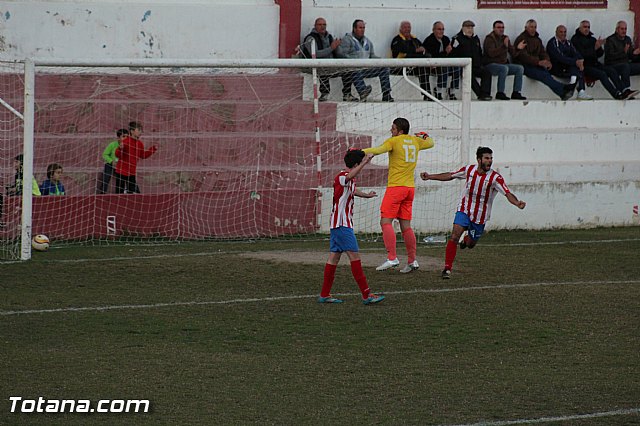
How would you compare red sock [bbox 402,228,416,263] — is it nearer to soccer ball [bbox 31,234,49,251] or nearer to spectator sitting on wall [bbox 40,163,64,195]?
soccer ball [bbox 31,234,49,251]

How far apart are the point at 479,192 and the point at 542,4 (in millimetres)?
11230

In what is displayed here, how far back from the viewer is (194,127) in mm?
17672

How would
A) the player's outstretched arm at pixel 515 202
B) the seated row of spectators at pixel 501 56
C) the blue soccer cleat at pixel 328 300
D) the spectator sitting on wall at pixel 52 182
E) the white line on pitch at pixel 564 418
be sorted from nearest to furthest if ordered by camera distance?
the white line on pitch at pixel 564 418 → the blue soccer cleat at pixel 328 300 → the player's outstretched arm at pixel 515 202 → the spectator sitting on wall at pixel 52 182 → the seated row of spectators at pixel 501 56

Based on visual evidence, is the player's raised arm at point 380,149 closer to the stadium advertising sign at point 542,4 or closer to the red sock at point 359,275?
the red sock at point 359,275

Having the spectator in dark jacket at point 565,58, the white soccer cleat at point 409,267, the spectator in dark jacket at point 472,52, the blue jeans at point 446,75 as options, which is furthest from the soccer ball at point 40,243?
the spectator in dark jacket at point 565,58

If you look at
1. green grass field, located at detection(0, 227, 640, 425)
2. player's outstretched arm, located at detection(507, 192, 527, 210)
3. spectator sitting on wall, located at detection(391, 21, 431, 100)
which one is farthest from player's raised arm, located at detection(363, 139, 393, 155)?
spectator sitting on wall, located at detection(391, 21, 431, 100)

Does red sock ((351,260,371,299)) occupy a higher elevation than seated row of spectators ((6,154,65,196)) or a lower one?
lower

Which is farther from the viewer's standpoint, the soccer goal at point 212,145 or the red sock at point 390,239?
the soccer goal at point 212,145

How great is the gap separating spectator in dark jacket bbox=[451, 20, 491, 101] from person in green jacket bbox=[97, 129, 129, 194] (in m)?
6.93

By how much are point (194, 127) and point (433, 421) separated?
11536 millimetres

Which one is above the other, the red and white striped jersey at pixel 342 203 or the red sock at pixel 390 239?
the red and white striped jersey at pixel 342 203

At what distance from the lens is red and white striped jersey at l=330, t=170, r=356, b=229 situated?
34.7 ft

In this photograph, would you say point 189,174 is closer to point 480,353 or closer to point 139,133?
point 139,133

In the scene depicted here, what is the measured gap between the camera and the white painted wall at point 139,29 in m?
18.9
